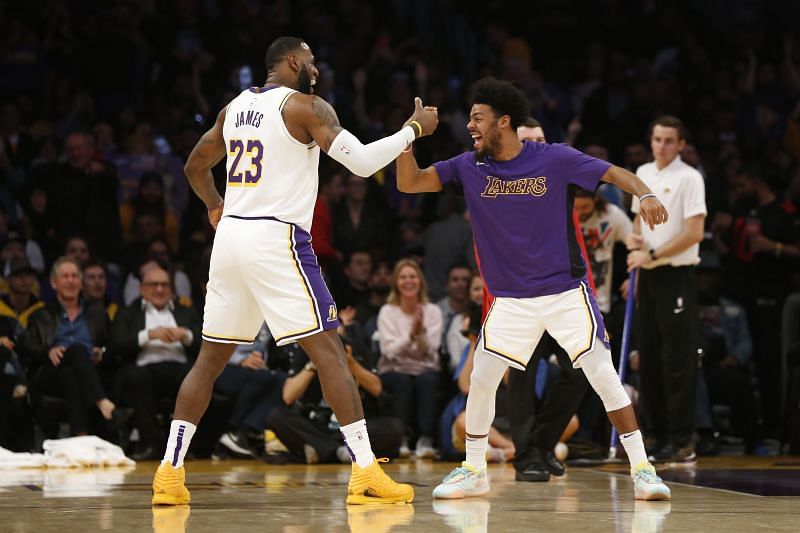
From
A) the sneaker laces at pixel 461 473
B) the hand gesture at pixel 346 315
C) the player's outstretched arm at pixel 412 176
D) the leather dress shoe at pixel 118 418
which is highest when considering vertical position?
the player's outstretched arm at pixel 412 176

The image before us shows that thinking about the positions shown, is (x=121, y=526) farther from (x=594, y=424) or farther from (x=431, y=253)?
(x=431, y=253)

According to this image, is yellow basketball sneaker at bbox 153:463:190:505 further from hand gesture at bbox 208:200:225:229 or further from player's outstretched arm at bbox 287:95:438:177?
player's outstretched arm at bbox 287:95:438:177

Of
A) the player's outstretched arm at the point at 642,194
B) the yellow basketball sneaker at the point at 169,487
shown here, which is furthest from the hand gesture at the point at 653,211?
the yellow basketball sneaker at the point at 169,487

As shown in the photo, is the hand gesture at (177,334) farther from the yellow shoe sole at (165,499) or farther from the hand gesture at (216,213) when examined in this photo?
the yellow shoe sole at (165,499)

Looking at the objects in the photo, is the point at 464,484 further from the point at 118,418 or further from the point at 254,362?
the point at 254,362

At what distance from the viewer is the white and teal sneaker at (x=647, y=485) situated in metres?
6.14

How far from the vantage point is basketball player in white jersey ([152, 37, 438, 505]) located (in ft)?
19.5

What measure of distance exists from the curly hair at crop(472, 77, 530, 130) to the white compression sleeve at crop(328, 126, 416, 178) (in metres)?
0.76

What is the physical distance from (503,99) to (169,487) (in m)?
2.45

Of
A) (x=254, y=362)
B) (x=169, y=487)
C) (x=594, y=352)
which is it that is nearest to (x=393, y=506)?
(x=169, y=487)

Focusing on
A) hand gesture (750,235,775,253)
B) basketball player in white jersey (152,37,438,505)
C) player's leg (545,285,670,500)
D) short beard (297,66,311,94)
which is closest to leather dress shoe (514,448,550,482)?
player's leg (545,285,670,500)

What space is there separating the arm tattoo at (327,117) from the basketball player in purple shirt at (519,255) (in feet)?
1.84

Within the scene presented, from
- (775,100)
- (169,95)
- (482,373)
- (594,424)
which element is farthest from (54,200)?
(775,100)

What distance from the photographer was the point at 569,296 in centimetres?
643
